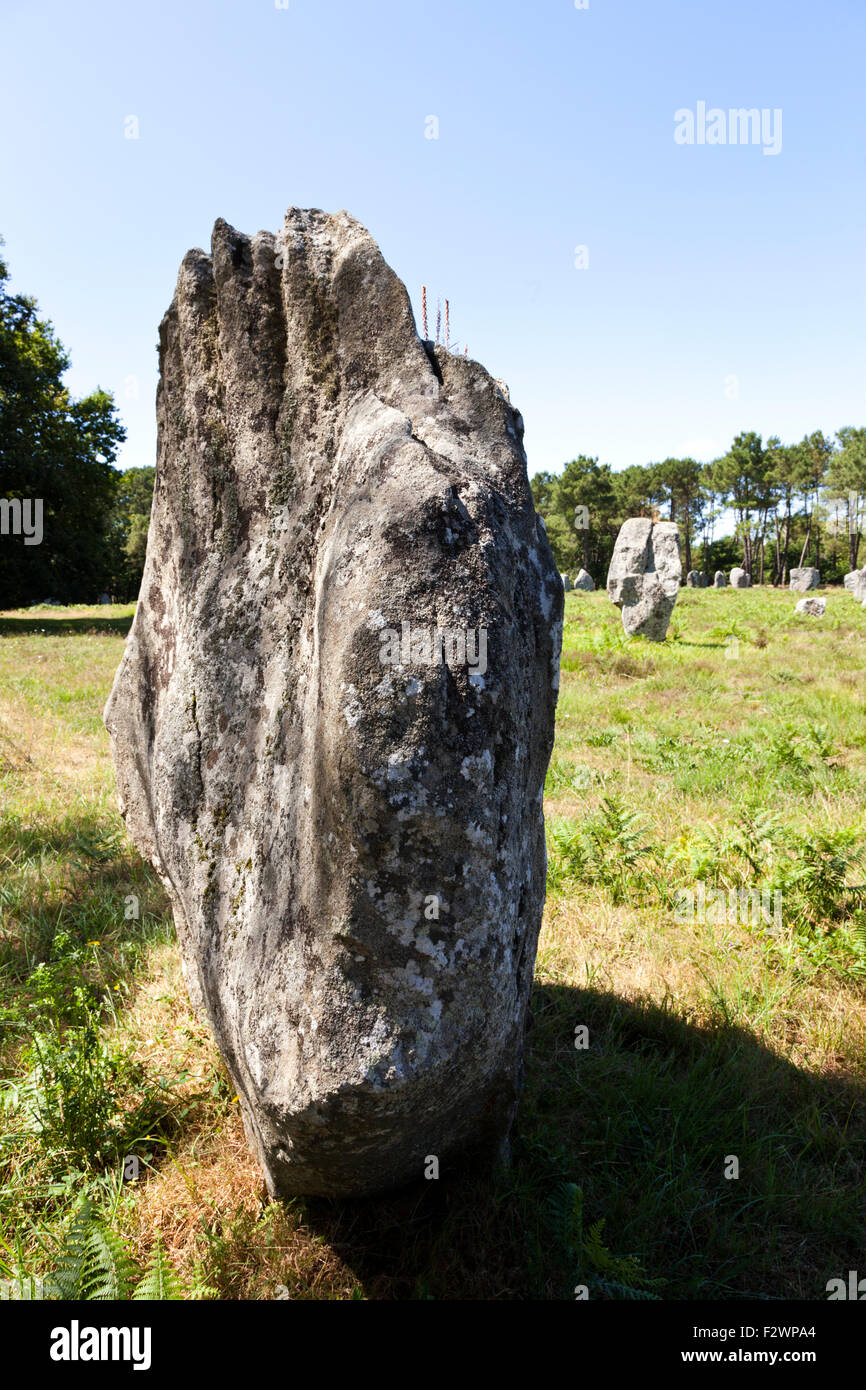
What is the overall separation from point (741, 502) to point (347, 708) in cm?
6603

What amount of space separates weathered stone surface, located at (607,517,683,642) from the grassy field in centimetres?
1096

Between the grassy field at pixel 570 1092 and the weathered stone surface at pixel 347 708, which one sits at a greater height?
the weathered stone surface at pixel 347 708

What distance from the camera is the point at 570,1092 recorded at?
3.17 metres

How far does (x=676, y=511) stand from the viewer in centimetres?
6969

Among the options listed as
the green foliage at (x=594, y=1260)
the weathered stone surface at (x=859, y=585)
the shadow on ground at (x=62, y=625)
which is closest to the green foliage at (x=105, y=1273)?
the green foliage at (x=594, y=1260)

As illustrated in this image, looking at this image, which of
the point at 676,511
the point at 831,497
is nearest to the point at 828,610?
the point at 831,497

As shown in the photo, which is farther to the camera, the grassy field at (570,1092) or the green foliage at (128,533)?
the green foliage at (128,533)

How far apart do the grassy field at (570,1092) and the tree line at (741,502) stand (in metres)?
52.1

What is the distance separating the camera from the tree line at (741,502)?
59.0 meters

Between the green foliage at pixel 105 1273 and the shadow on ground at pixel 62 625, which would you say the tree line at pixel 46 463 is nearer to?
the shadow on ground at pixel 62 625

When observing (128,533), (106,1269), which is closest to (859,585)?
(106,1269)

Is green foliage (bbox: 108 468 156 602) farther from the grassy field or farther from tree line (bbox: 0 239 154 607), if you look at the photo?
the grassy field
